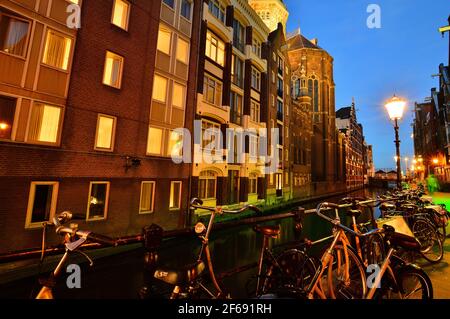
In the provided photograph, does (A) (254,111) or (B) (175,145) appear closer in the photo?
(B) (175,145)

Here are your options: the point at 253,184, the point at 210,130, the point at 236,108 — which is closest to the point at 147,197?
the point at 210,130

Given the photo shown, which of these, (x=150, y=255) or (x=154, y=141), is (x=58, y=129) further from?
(x=150, y=255)

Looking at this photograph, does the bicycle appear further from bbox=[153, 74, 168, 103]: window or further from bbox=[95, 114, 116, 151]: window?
bbox=[153, 74, 168, 103]: window

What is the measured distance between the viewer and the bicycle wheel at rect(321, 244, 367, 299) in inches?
119

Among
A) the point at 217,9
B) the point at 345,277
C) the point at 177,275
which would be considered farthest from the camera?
the point at 217,9

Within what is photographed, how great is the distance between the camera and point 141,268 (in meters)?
10.6

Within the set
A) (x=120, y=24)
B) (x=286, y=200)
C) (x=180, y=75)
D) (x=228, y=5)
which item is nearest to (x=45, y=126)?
(x=120, y=24)

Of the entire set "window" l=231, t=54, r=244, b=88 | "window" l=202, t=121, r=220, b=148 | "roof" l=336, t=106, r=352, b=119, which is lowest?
"window" l=202, t=121, r=220, b=148

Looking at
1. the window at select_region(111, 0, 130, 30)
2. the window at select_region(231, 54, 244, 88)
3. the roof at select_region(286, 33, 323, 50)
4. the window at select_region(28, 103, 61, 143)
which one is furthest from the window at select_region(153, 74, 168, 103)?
the roof at select_region(286, 33, 323, 50)

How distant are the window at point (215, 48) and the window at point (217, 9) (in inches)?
80.0

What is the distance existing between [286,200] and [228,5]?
2419 cm

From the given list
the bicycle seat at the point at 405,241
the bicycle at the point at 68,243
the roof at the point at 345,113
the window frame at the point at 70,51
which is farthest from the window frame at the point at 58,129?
the roof at the point at 345,113

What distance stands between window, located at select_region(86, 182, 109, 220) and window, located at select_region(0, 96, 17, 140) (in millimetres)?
3835

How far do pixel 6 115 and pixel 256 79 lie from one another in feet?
74.3
